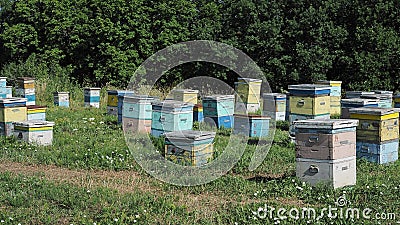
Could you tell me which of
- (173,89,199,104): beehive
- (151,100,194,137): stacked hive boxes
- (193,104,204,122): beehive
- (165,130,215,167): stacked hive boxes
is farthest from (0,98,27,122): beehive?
(165,130,215,167): stacked hive boxes

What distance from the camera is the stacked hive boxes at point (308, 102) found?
10.4 m

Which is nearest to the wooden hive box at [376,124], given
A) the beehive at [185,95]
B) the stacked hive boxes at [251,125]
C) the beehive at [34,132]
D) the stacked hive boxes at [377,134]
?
the stacked hive boxes at [377,134]

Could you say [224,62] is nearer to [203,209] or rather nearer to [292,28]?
[292,28]

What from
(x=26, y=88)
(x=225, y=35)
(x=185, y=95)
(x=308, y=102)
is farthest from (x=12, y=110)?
(x=225, y=35)

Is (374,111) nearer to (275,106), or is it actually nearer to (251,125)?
(251,125)

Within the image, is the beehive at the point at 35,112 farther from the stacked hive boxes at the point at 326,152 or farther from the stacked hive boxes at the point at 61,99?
A: the stacked hive boxes at the point at 326,152

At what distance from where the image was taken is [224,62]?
Answer: 21.3m

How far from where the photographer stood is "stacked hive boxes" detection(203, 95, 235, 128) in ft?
40.3

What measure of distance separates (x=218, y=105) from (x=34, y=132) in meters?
4.09

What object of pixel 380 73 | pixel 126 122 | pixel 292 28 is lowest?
pixel 126 122

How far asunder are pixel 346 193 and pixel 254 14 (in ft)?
53.7

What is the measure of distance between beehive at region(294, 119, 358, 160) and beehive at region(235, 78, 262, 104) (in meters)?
7.32

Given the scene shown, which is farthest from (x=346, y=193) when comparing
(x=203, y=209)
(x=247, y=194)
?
(x=203, y=209)

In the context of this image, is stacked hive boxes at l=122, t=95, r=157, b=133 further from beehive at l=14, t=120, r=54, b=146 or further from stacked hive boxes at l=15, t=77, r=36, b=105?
stacked hive boxes at l=15, t=77, r=36, b=105
